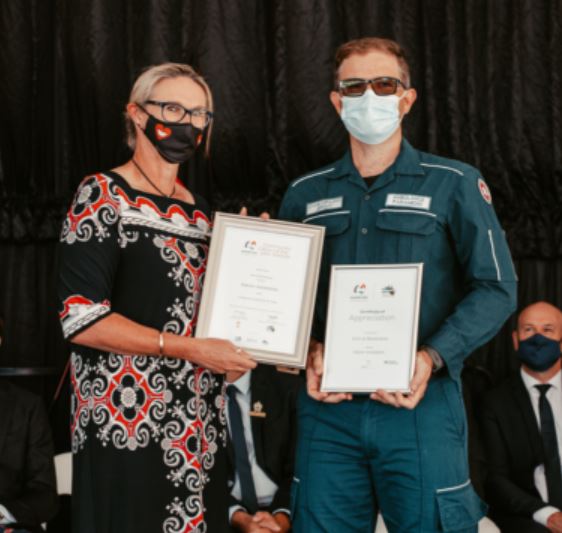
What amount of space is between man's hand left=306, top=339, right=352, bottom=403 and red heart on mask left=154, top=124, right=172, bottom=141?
67cm

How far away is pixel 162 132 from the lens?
8.32 ft

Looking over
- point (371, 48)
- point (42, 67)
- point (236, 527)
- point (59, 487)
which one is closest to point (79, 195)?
point (371, 48)

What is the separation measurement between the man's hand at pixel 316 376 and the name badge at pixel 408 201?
41 cm

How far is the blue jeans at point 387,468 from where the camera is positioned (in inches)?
90.5

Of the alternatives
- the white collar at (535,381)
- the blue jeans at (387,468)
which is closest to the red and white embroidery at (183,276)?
the blue jeans at (387,468)

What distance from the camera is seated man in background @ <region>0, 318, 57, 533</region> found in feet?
11.5

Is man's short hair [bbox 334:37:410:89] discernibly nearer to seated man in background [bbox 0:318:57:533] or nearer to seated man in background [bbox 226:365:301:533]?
seated man in background [bbox 226:365:301:533]

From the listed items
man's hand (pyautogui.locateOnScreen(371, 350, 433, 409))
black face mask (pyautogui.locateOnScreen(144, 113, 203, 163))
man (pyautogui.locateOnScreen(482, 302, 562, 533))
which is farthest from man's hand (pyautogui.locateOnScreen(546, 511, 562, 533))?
black face mask (pyautogui.locateOnScreen(144, 113, 203, 163))

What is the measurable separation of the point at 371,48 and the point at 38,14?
2.56 meters

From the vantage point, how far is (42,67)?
4594mm

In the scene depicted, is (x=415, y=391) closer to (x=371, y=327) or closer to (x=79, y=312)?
(x=371, y=327)

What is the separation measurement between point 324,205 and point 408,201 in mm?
239

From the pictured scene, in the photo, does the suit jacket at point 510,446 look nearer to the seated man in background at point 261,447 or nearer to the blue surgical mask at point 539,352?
the blue surgical mask at point 539,352

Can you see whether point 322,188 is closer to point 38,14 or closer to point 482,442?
point 482,442
